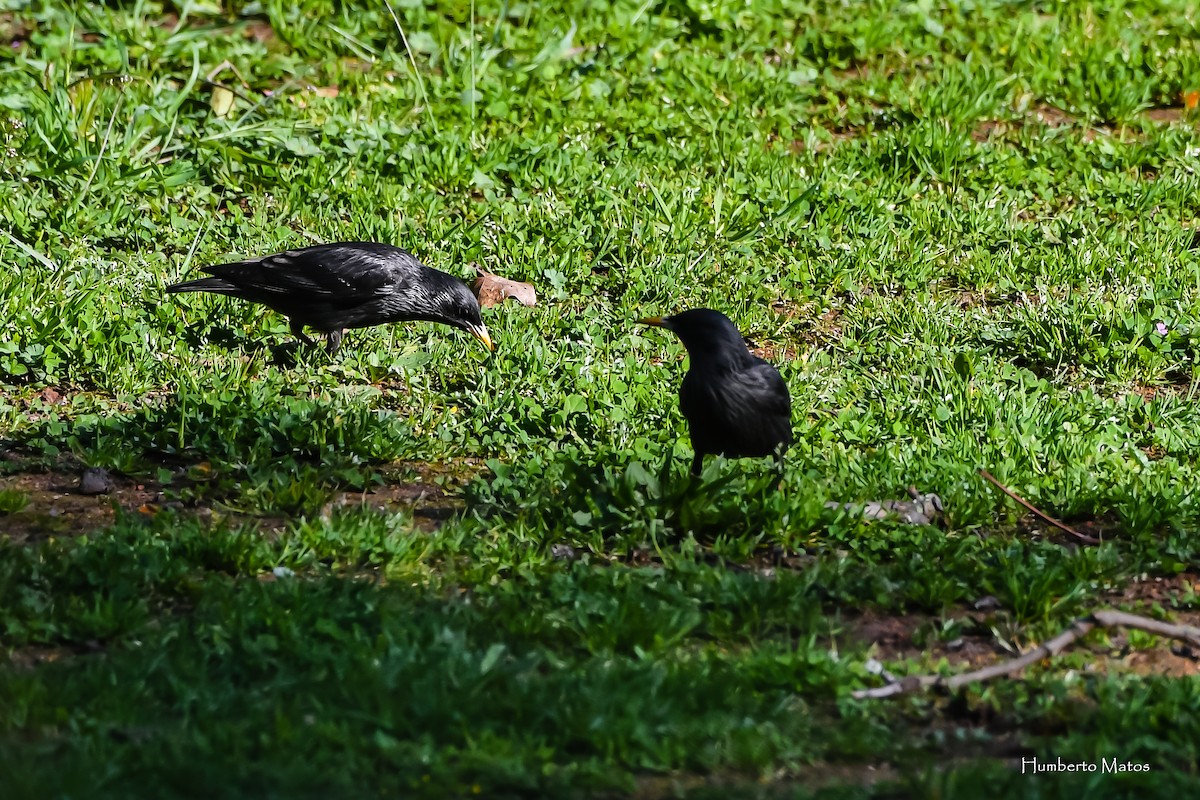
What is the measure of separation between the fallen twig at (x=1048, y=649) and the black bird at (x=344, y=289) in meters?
3.24

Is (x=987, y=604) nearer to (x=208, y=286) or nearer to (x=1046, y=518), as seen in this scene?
(x=1046, y=518)

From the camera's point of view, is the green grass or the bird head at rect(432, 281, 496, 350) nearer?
the green grass

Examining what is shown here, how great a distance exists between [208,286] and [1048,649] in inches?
170

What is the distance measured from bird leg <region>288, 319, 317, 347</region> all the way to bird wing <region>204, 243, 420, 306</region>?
19 cm

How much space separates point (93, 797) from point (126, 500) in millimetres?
2322

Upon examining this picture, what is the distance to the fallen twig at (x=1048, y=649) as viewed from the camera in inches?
171

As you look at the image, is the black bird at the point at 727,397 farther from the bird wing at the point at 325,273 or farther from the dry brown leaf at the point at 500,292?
the dry brown leaf at the point at 500,292

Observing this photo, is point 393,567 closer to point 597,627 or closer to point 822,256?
point 597,627

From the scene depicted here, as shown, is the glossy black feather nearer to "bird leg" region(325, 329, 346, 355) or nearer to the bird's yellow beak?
the bird's yellow beak

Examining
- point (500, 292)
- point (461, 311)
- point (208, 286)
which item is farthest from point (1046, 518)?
point (208, 286)

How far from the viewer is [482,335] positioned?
7098 mm

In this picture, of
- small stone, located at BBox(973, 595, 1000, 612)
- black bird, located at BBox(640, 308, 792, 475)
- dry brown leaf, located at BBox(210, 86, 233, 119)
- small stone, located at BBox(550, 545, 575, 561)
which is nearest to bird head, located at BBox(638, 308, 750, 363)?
black bird, located at BBox(640, 308, 792, 475)

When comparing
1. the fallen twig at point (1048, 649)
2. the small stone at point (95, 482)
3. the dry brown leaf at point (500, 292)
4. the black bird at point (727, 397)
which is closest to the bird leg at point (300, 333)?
the dry brown leaf at point (500, 292)

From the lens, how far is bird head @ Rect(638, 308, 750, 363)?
18.6 ft
